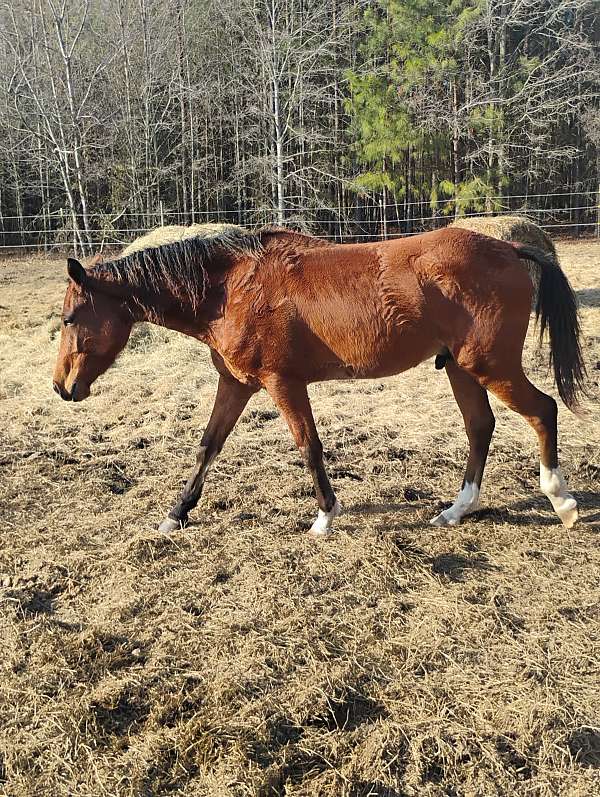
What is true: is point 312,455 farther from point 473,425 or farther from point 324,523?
point 473,425

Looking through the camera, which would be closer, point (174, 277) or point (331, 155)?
point (174, 277)

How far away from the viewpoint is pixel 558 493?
3.56 meters

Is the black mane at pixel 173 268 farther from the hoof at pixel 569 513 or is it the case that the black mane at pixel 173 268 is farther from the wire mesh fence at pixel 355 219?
the wire mesh fence at pixel 355 219

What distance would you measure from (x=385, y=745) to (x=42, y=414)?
15.6 feet

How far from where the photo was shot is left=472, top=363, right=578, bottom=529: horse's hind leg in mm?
3426

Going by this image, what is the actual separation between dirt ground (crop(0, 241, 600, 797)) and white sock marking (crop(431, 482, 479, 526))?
7 centimetres

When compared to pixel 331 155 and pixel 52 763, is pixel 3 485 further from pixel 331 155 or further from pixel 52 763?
pixel 331 155

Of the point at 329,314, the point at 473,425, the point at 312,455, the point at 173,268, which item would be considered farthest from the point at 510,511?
the point at 173,268

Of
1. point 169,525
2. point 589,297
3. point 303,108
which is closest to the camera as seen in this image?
point 169,525

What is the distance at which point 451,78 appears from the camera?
19.3 metres

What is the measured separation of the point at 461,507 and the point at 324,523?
0.86 metres

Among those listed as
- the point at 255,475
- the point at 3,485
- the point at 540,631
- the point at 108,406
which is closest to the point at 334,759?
the point at 540,631

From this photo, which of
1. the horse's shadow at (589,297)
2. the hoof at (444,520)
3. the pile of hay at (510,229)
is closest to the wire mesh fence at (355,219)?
the horse's shadow at (589,297)

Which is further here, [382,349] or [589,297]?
[589,297]
